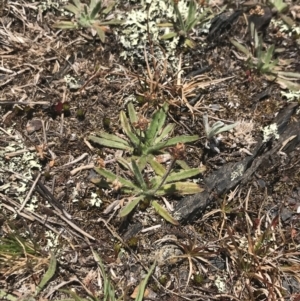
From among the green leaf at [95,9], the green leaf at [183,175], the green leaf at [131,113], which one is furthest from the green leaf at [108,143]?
the green leaf at [95,9]

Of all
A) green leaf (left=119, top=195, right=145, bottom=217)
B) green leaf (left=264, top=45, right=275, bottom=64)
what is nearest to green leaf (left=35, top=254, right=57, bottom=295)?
green leaf (left=119, top=195, right=145, bottom=217)

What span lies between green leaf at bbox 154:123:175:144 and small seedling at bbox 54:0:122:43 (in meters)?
1.09

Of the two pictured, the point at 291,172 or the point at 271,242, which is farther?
the point at 291,172

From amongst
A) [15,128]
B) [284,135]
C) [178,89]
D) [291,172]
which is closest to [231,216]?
[291,172]

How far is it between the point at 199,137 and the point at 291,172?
2.84ft

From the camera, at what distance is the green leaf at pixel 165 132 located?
3623 millimetres

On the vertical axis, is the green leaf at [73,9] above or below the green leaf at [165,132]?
above

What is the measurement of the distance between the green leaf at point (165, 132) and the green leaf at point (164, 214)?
0.58 meters

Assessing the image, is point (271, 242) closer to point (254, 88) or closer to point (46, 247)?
point (254, 88)

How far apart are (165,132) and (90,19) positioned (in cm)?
142

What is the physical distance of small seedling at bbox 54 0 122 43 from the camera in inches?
159

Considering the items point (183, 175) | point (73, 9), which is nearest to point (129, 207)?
point (183, 175)

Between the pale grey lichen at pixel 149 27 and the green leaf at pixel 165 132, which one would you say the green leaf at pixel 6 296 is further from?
the pale grey lichen at pixel 149 27

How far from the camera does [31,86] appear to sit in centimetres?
377
